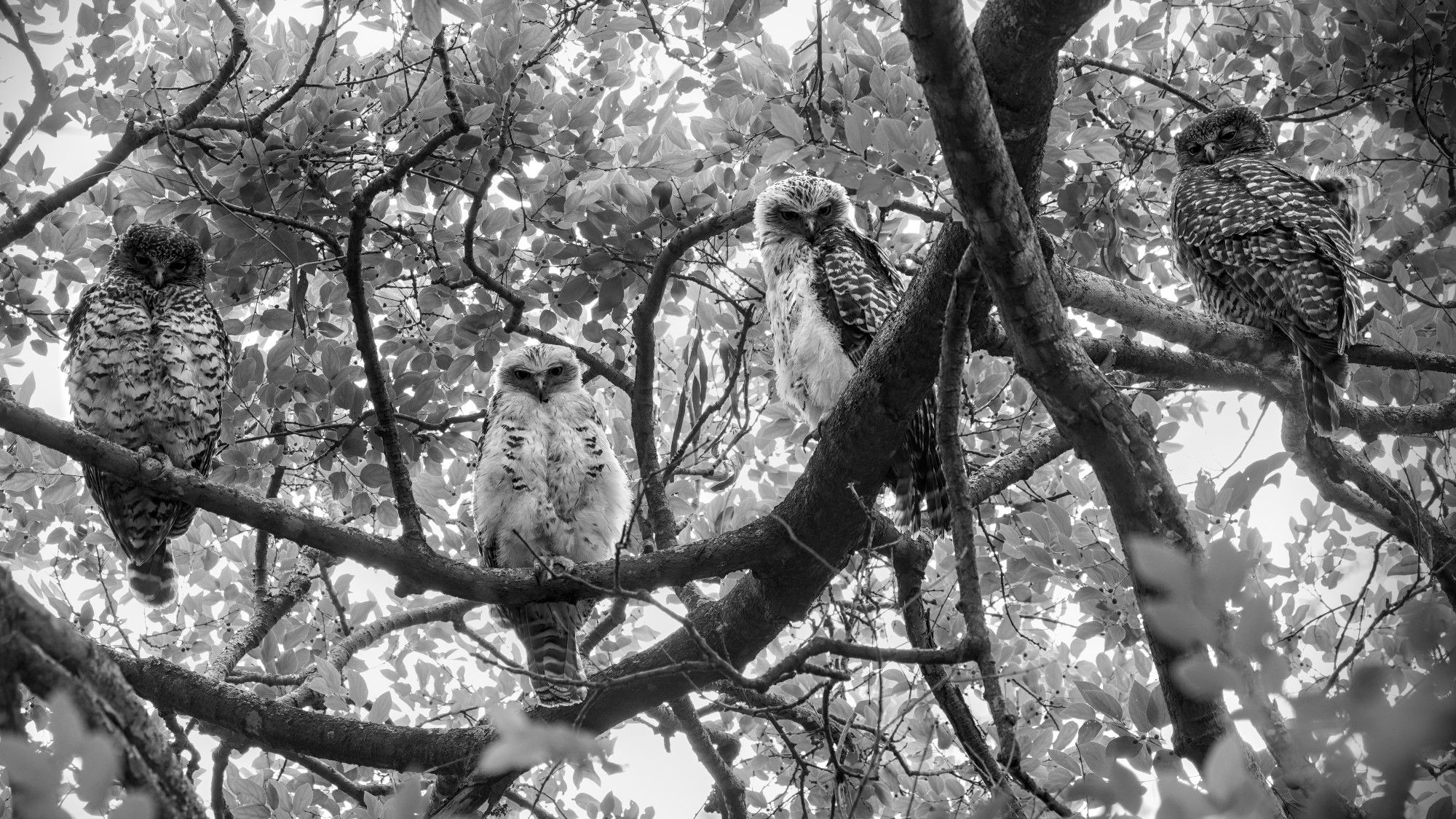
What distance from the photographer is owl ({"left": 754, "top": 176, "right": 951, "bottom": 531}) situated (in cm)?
493

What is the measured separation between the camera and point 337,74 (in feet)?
16.0

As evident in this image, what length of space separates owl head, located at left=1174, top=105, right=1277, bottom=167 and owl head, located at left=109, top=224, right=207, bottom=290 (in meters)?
6.16

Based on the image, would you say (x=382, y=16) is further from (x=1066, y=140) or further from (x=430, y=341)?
(x=1066, y=140)

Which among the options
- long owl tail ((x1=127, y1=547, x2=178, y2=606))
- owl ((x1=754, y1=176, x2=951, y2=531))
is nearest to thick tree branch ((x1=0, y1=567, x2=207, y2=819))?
owl ((x1=754, y1=176, x2=951, y2=531))

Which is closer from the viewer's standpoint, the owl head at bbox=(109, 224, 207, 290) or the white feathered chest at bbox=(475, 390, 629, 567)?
the white feathered chest at bbox=(475, 390, 629, 567)

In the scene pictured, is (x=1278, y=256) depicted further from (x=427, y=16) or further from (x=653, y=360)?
(x=427, y=16)

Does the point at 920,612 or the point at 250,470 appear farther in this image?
the point at 250,470

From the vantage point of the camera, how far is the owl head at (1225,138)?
656 centimetres

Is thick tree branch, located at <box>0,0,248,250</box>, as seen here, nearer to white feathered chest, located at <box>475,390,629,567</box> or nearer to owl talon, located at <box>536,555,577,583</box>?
white feathered chest, located at <box>475,390,629,567</box>

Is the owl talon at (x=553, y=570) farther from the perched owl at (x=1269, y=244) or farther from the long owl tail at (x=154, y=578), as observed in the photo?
the long owl tail at (x=154, y=578)

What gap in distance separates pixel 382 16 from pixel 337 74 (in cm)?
64

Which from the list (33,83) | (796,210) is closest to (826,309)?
(796,210)

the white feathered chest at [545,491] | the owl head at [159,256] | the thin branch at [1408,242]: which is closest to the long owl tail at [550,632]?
the white feathered chest at [545,491]

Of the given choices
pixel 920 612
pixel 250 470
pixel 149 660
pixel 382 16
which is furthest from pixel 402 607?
pixel 920 612
